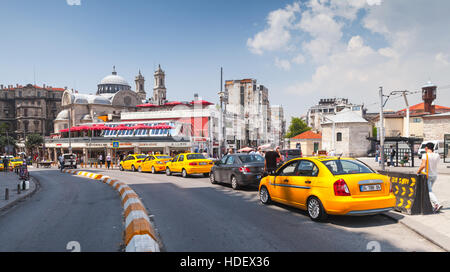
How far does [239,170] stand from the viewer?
455 inches

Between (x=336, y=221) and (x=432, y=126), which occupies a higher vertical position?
(x=432, y=126)

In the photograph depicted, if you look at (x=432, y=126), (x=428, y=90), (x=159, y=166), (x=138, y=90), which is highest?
(x=138, y=90)

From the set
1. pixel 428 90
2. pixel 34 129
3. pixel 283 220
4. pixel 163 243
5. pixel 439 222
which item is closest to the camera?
pixel 163 243

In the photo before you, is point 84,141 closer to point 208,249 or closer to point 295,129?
point 208,249

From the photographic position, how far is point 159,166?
21.2 metres

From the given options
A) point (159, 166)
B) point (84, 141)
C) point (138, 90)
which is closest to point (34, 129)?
point (138, 90)

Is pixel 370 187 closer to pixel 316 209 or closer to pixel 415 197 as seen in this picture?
pixel 316 209

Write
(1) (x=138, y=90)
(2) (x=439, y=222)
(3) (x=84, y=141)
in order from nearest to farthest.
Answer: (2) (x=439, y=222), (3) (x=84, y=141), (1) (x=138, y=90)

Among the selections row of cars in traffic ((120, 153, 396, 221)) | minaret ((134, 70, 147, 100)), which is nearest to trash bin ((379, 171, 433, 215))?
row of cars in traffic ((120, 153, 396, 221))

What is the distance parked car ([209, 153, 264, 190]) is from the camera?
11320 mm

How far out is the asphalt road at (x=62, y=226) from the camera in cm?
530

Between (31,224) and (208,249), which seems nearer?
(208,249)

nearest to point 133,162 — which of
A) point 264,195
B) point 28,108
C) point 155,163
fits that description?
point 155,163
